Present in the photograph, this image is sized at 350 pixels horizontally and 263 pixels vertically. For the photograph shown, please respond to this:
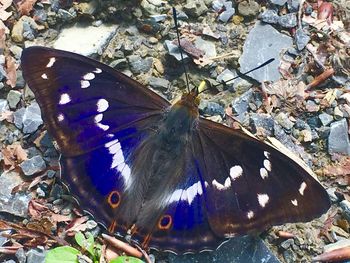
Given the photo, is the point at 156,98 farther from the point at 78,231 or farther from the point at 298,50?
the point at 298,50

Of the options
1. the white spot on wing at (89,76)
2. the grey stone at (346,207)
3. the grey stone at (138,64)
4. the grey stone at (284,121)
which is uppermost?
the white spot on wing at (89,76)

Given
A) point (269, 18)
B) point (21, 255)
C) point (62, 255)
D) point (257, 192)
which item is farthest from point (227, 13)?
point (21, 255)

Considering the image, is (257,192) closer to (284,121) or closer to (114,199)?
(114,199)

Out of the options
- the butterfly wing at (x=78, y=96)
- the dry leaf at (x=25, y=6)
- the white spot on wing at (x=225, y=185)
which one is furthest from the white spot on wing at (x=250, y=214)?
the dry leaf at (x=25, y=6)

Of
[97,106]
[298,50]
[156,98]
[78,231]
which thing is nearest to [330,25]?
[298,50]

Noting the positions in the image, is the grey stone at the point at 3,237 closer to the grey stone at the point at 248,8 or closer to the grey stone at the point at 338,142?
the grey stone at the point at 338,142

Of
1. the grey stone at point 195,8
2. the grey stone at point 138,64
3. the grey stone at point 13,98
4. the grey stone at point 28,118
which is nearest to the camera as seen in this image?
the grey stone at point 28,118

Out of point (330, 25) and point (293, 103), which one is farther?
point (330, 25)

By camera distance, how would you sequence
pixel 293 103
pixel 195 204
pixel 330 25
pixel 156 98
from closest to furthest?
pixel 195 204, pixel 156 98, pixel 293 103, pixel 330 25
